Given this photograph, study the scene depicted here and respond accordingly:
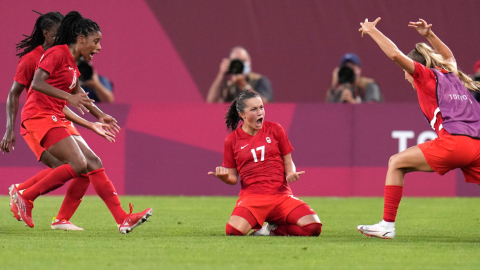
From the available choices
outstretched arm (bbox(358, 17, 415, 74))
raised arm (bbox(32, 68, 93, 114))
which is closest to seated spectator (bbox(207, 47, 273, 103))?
raised arm (bbox(32, 68, 93, 114))

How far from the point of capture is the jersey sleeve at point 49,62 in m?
6.01

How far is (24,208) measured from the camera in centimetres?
644

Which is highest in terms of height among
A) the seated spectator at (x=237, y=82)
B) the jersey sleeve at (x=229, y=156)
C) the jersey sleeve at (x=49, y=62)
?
the seated spectator at (x=237, y=82)

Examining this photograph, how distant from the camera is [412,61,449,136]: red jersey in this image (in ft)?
17.8

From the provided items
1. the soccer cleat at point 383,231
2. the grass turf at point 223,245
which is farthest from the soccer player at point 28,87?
the soccer cleat at point 383,231

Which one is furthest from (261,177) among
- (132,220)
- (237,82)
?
(237,82)

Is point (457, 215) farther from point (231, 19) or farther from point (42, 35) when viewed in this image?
point (231, 19)

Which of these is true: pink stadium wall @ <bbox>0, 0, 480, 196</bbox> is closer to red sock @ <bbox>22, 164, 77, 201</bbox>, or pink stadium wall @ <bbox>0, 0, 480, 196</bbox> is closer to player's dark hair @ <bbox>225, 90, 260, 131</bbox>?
player's dark hair @ <bbox>225, 90, 260, 131</bbox>

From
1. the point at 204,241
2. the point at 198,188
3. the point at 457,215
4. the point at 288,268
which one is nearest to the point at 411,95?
the point at 198,188

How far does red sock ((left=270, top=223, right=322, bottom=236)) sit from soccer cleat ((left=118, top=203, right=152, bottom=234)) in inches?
45.2

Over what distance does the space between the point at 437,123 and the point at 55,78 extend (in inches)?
122

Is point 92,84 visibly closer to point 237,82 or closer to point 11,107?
point 237,82

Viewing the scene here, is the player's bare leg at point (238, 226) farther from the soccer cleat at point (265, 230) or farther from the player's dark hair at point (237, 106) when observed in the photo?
the player's dark hair at point (237, 106)

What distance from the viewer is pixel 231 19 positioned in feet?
44.5
